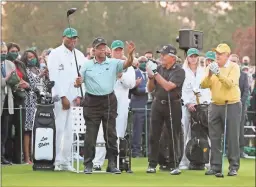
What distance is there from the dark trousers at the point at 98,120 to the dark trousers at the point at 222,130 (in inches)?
66.5

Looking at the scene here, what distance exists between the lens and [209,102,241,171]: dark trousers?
577 inches

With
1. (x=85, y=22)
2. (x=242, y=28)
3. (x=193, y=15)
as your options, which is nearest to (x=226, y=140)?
(x=85, y=22)

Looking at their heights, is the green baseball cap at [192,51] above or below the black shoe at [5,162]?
above

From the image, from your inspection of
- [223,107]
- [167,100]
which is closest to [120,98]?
[167,100]

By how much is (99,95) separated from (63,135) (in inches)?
57.5

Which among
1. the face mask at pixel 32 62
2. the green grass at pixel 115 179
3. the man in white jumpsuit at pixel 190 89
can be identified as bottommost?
the green grass at pixel 115 179

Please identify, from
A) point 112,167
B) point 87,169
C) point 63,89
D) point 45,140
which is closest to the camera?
point 87,169

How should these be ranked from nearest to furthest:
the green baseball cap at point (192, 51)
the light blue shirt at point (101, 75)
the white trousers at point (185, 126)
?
the light blue shirt at point (101, 75) < the green baseball cap at point (192, 51) < the white trousers at point (185, 126)

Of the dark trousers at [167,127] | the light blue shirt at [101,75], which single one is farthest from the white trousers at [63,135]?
the dark trousers at [167,127]

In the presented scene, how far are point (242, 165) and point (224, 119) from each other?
11.4ft

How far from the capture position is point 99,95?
46.8 ft

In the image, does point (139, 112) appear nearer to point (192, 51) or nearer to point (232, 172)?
point (192, 51)

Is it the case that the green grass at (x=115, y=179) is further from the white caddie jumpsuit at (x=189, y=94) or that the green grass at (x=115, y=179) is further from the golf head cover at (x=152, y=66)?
the golf head cover at (x=152, y=66)

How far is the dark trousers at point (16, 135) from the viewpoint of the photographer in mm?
16828
